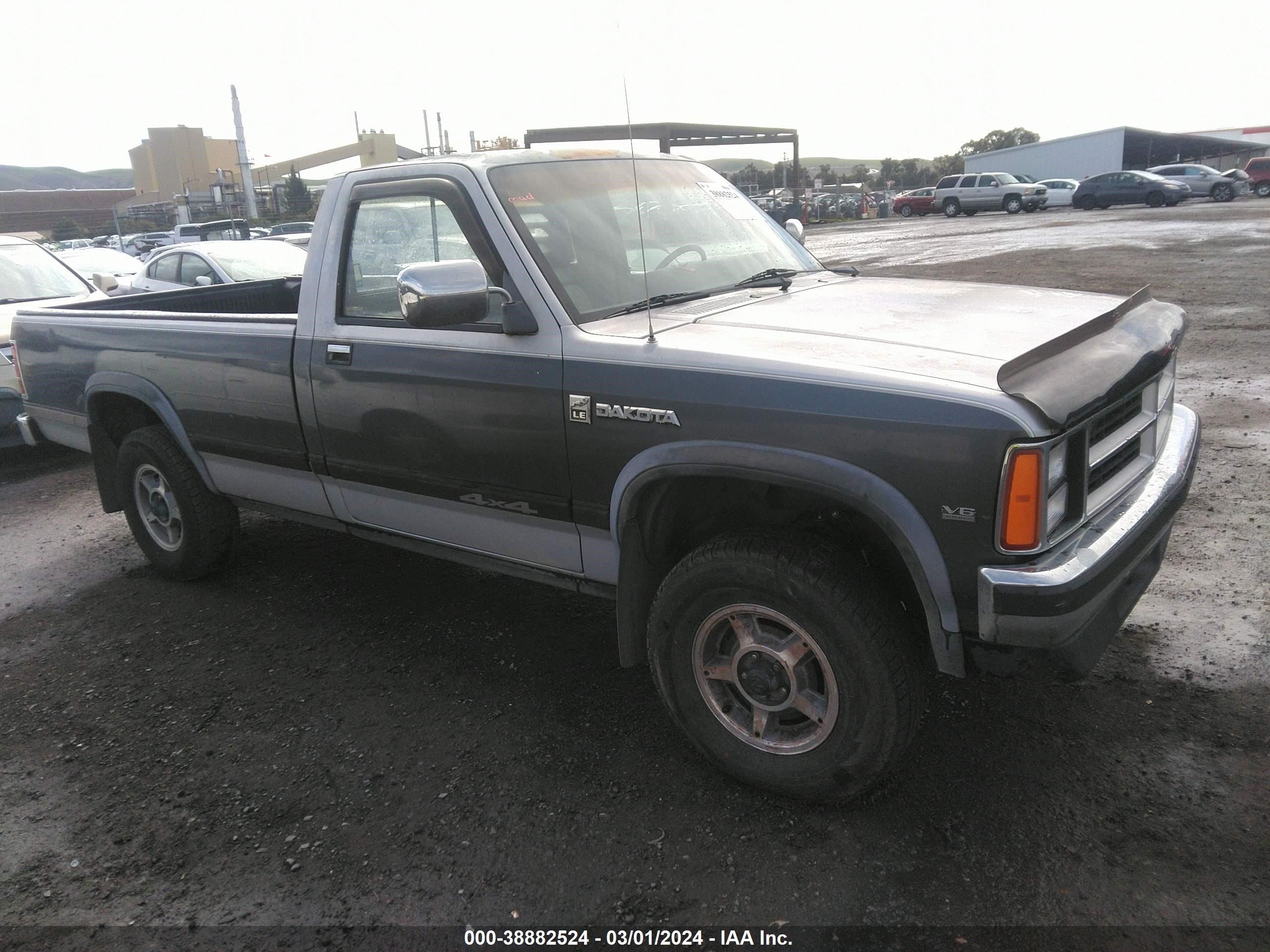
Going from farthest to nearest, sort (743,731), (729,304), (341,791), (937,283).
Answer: (937,283) → (729,304) → (341,791) → (743,731)

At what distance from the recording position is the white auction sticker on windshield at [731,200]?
409cm

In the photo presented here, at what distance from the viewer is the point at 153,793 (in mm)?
3240

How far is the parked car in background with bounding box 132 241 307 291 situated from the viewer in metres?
10.4

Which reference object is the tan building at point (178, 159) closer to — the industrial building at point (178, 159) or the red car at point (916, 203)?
the industrial building at point (178, 159)

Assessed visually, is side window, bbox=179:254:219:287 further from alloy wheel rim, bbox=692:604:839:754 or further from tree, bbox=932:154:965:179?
tree, bbox=932:154:965:179

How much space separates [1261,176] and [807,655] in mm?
45453

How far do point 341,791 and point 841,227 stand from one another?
39327mm

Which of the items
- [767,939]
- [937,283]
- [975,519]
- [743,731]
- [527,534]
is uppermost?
[937,283]

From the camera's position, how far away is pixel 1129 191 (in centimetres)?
3569

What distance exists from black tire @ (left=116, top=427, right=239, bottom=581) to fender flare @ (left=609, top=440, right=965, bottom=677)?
307 cm

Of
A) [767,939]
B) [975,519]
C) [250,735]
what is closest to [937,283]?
[975,519]

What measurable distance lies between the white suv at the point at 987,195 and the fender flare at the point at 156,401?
3965cm

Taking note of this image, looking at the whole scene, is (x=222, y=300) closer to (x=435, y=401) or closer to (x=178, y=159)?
(x=435, y=401)

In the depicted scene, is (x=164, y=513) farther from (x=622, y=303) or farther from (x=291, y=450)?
(x=622, y=303)
